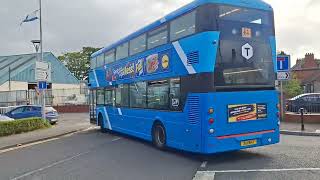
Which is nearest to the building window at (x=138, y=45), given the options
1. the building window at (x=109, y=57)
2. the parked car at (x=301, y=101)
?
the building window at (x=109, y=57)

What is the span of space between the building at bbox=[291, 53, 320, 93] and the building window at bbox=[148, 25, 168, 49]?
5996cm

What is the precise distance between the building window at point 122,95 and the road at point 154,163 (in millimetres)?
2282

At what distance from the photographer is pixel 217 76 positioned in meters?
10.2

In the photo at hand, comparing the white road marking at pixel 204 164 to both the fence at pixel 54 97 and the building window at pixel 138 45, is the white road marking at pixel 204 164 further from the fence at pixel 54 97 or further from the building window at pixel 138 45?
the fence at pixel 54 97

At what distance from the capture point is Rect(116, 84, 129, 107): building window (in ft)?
52.2

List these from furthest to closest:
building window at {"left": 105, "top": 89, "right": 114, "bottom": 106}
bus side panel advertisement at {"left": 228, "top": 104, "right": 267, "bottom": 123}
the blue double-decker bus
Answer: building window at {"left": 105, "top": 89, "right": 114, "bottom": 106} < bus side panel advertisement at {"left": 228, "top": 104, "right": 267, "bottom": 123} < the blue double-decker bus

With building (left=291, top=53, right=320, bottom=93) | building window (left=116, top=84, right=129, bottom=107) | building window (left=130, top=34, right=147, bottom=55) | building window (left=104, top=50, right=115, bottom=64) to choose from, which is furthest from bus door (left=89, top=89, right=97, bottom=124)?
building (left=291, top=53, right=320, bottom=93)

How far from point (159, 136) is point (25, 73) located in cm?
4773

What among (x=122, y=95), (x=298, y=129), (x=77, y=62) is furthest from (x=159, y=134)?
(x=77, y=62)

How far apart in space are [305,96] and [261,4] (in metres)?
19.8

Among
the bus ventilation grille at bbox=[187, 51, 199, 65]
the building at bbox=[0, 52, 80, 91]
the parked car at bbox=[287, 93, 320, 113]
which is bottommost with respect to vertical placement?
the parked car at bbox=[287, 93, 320, 113]

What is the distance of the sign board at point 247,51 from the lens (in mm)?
10555

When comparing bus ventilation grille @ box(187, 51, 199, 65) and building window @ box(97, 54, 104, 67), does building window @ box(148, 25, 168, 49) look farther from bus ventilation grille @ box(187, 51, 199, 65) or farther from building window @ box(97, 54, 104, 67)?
building window @ box(97, 54, 104, 67)

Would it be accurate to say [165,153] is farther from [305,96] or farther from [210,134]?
[305,96]
